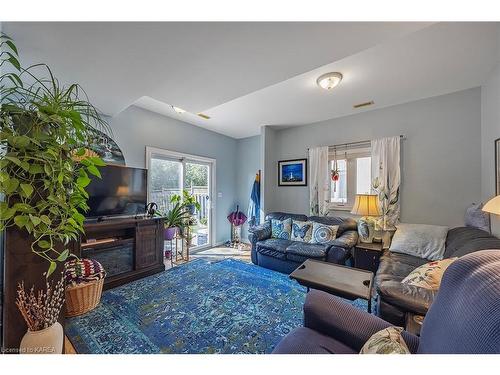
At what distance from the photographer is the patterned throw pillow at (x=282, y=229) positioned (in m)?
3.37

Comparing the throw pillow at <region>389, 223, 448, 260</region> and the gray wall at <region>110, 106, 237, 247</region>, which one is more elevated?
the gray wall at <region>110, 106, 237, 247</region>

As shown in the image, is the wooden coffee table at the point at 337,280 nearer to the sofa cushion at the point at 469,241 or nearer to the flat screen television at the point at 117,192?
the sofa cushion at the point at 469,241

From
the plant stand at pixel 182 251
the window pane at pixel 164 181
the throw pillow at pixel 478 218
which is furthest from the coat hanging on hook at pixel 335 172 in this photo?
the window pane at pixel 164 181

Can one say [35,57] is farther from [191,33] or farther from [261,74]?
[261,74]

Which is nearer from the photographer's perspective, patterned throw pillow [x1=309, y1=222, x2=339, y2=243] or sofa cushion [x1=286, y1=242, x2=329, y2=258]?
sofa cushion [x1=286, y1=242, x2=329, y2=258]

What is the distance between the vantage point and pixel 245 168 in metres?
4.71

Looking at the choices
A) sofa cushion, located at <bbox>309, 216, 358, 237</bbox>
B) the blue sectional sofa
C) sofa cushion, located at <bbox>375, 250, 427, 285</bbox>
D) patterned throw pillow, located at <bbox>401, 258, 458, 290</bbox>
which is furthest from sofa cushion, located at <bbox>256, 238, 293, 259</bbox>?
patterned throw pillow, located at <bbox>401, 258, 458, 290</bbox>

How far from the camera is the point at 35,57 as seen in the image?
5.05 ft

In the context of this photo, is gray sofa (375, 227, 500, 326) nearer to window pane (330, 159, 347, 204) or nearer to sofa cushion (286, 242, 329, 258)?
sofa cushion (286, 242, 329, 258)

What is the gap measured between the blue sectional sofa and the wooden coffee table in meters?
0.70

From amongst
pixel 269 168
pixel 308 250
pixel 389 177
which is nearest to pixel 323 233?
pixel 308 250

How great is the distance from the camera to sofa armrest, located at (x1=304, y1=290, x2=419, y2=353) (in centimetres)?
101
